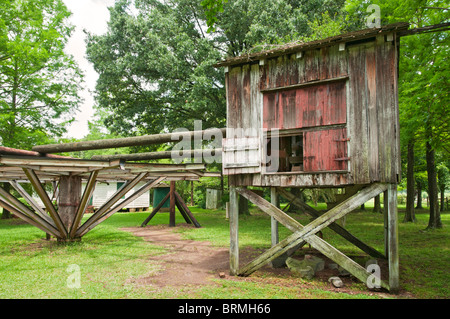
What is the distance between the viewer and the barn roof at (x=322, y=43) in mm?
7395

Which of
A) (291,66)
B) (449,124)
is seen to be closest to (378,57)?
(291,66)

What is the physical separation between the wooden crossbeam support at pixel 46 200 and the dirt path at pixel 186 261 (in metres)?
3.62

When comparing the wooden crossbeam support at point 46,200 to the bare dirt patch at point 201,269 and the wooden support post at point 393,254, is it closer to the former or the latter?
the bare dirt patch at point 201,269

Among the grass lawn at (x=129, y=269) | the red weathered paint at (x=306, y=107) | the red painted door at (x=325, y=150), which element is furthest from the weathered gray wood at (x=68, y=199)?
the red painted door at (x=325, y=150)

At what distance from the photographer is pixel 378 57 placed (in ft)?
25.4

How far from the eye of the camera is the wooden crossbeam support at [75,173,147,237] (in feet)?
40.2

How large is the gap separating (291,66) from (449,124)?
9008 mm

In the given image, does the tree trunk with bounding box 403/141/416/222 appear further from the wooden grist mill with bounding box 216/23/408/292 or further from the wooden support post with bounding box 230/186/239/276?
the wooden support post with bounding box 230/186/239/276

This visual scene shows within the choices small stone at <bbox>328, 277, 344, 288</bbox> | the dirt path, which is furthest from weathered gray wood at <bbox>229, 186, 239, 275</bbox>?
small stone at <bbox>328, 277, 344, 288</bbox>

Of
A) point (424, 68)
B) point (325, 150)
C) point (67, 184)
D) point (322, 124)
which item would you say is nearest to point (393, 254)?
point (325, 150)

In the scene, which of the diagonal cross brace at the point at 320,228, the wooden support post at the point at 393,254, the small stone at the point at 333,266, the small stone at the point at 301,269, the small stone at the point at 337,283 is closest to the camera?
the wooden support post at the point at 393,254

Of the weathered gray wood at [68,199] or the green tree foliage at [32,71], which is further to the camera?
the green tree foliage at [32,71]

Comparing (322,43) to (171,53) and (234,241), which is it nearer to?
(234,241)
